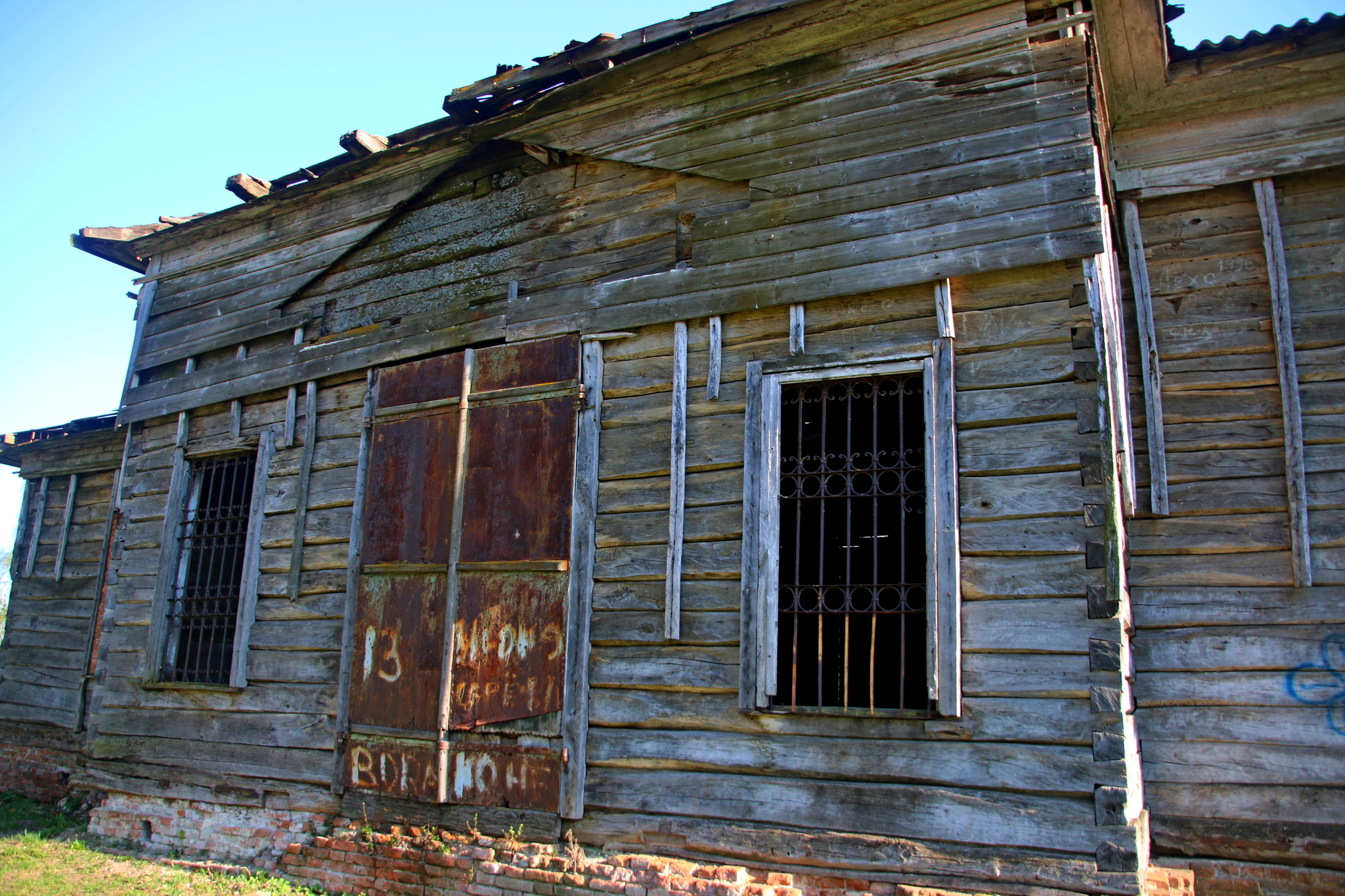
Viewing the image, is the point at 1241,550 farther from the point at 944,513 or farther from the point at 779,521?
the point at 779,521

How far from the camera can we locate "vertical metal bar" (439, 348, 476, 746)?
20.8 ft

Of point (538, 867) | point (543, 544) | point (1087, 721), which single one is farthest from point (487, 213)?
point (1087, 721)

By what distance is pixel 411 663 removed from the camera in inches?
260

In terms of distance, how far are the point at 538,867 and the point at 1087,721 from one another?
3.35 m

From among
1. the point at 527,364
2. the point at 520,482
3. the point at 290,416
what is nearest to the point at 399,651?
the point at 520,482

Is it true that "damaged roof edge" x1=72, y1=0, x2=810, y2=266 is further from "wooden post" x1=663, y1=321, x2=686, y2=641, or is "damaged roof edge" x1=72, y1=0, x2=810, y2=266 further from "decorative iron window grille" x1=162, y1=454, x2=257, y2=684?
"decorative iron window grille" x1=162, y1=454, x2=257, y2=684

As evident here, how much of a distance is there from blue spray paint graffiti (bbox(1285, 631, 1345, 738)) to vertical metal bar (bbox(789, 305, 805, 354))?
3.71 m

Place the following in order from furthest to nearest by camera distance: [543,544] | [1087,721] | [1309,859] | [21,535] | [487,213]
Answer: [21,535] < [487,213] < [543,544] < [1309,859] < [1087,721]

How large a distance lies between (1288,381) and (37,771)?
41.2ft

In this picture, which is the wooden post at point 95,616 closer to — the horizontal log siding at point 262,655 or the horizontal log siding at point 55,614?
the horizontal log siding at point 55,614

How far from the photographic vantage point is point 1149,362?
6.41 m

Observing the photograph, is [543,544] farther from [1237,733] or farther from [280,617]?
[1237,733]

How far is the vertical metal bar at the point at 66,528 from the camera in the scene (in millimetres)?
11180

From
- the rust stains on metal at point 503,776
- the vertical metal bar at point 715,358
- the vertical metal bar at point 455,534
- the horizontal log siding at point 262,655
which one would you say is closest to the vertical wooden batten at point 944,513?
the vertical metal bar at point 715,358
